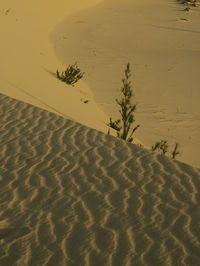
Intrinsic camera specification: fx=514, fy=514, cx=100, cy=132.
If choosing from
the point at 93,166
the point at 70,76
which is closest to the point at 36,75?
the point at 70,76

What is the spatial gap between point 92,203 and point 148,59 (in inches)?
450

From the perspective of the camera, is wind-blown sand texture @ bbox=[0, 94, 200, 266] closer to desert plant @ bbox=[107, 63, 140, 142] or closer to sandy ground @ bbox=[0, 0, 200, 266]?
sandy ground @ bbox=[0, 0, 200, 266]

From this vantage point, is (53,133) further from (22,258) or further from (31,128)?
(22,258)

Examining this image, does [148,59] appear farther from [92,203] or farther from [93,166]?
[92,203]

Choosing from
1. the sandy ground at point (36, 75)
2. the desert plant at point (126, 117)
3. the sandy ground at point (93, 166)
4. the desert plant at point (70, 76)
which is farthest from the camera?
the desert plant at point (70, 76)

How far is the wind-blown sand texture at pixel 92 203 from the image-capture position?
404 cm

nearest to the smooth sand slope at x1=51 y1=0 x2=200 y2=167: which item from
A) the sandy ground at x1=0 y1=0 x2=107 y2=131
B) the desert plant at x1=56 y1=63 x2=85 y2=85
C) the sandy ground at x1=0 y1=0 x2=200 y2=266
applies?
the sandy ground at x1=0 y1=0 x2=200 y2=266

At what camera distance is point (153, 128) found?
385 inches

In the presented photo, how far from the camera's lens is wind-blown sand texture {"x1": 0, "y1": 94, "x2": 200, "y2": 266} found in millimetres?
4035

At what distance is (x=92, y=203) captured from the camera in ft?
16.0

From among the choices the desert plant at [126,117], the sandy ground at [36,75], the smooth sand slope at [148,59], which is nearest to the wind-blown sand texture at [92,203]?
the desert plant at [126,117]

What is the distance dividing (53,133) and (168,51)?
34.8 ft

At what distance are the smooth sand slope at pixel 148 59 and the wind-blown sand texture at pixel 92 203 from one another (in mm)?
2370

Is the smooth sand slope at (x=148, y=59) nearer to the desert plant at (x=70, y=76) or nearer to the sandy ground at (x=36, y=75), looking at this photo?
the desert plant at (x=70, y=76)
